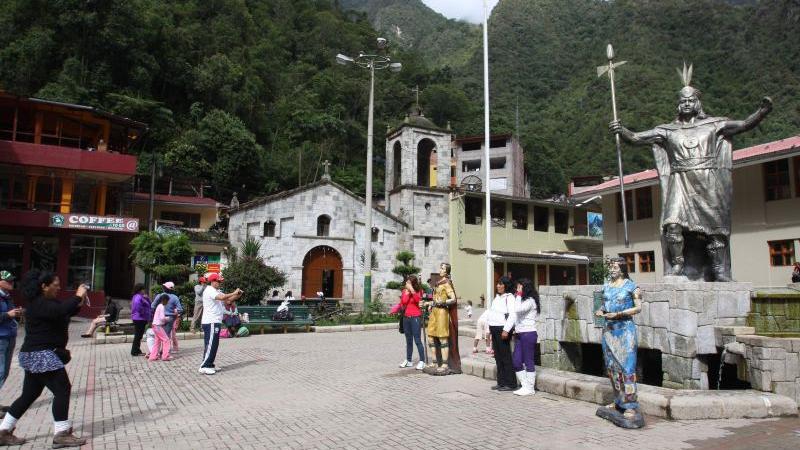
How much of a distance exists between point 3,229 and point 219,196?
15.6 meters

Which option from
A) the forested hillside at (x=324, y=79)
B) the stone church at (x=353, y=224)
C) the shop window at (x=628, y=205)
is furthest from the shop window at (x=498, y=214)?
the forested hillside at (x=324, y=79)

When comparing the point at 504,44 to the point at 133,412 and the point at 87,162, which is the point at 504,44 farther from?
the point at 133,412

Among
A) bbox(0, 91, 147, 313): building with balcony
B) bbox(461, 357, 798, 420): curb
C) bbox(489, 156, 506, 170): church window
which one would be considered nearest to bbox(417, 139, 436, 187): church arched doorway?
bbox(0, 91, 147, 313): building with balcony

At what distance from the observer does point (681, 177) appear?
28.3 feet

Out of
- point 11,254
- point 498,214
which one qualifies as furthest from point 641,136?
point 11,254

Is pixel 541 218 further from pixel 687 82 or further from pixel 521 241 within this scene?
pixel 687 82

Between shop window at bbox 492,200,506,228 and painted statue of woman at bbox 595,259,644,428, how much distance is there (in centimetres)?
2646

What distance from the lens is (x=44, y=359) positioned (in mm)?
5332

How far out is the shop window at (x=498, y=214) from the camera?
3247 centimetres

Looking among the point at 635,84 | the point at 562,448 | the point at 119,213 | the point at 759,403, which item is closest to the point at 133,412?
the point at 562,448

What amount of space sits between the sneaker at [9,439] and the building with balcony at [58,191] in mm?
19079

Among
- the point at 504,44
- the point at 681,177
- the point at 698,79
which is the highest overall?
the point at 504,44

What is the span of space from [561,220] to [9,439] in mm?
33107

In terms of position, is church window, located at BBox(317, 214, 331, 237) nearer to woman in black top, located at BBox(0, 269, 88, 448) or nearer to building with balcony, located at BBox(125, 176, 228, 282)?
building with balcony, located at BBox(125, 176, 228, 282)
